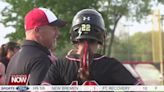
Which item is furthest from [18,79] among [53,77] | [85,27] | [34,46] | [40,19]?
[85,27]

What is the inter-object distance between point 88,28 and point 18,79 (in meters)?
0.86

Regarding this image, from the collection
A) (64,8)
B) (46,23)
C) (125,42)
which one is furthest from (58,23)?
(125,42)

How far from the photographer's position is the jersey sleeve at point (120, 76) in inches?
113

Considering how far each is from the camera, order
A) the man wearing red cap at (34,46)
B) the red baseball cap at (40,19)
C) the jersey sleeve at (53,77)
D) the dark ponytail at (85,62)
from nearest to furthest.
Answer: the dark ponytail at (85,62) < the jersey sleeve at (53,77) < the man wearing red cap at (34,46) < the red baseball cap at (40,19)

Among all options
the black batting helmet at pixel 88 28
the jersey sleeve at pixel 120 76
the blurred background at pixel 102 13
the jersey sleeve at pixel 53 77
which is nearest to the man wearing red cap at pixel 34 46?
the jersey sleeve at pixel 53 77

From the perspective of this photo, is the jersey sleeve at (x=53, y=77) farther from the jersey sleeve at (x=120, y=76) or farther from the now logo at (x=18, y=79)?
the now logo at (x=18, y=79)

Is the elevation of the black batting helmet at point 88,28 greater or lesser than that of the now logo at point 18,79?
greater

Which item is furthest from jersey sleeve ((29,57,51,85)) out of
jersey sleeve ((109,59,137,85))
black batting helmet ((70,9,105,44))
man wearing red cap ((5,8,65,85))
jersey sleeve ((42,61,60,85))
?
jersey sleeve ((109,59,137,85))

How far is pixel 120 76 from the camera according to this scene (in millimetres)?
2881

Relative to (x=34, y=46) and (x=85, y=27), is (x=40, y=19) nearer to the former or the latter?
(x=34, y=46)

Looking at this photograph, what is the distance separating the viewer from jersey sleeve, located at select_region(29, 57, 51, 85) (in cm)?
319

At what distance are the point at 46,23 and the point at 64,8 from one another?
1965 centimetres

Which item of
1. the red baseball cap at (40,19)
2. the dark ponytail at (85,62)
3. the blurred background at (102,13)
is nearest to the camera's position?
the dark ponytail at (85,62)

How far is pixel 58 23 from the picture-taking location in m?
3.59
